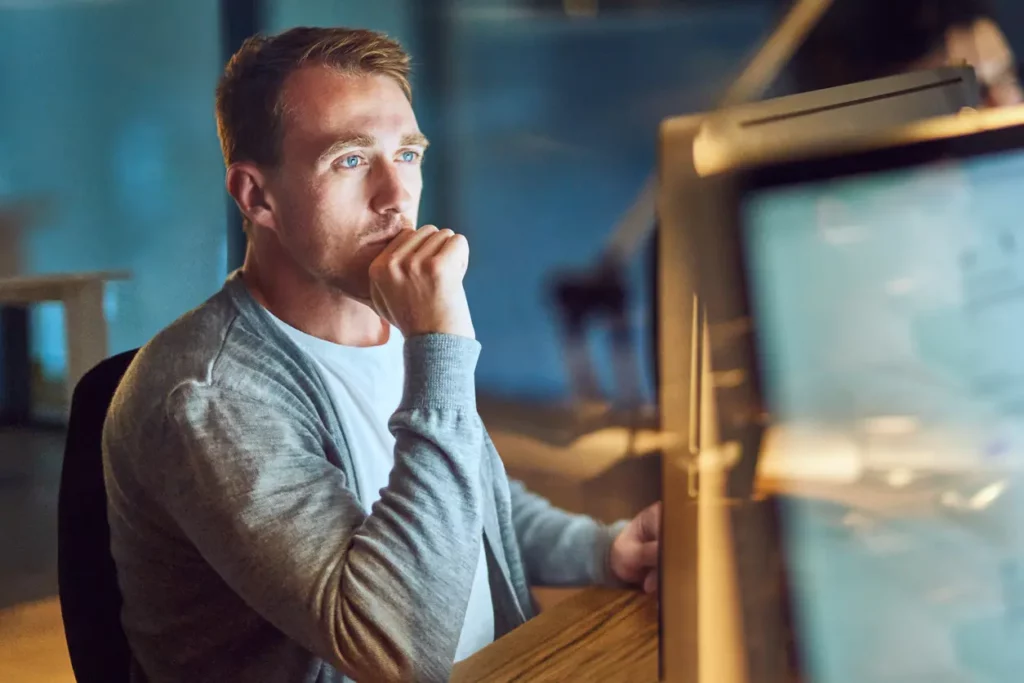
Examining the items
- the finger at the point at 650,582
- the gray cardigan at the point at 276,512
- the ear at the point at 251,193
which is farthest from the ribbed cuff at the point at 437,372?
the finger at the point at 650,582

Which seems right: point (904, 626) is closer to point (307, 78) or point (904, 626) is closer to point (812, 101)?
point (812, 101)

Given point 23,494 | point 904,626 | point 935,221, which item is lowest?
point 904,626

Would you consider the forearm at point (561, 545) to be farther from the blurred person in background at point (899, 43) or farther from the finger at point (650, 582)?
the blurred person in background at point (899, 43)

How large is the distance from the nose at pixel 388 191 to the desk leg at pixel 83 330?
190 mm

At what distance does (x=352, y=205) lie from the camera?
1.92ft

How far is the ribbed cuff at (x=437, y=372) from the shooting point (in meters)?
0.57

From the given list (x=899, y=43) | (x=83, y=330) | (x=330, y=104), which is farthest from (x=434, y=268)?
(x=899, y=43)

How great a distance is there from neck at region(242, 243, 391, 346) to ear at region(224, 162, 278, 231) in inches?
0.8

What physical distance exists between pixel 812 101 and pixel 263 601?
18.8 inches

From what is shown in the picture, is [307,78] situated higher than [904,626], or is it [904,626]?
[307,78]

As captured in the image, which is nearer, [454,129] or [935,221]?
[935,221]

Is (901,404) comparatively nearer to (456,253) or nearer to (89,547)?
(456,253)

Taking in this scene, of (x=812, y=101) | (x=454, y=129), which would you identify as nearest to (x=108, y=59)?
(x=454, y=129)

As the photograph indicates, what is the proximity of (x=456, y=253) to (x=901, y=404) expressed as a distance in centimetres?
30
